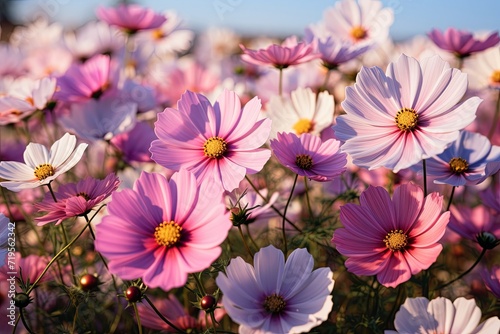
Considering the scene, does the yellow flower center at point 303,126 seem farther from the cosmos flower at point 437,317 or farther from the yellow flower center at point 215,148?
the cosmos flower at point 437,317

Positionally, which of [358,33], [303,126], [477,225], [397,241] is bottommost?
[397,241]

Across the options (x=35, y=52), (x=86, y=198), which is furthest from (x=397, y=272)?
(x=35, y=52)

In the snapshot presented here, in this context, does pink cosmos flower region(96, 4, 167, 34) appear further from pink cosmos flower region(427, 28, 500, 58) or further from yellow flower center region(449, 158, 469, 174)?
yellow flower center region(449, 158, 469, 174)

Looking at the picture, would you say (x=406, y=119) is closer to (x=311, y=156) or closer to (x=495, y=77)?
(x=311, y=156)

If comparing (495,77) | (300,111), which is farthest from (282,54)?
(495,77)

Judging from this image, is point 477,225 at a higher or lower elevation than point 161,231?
higher

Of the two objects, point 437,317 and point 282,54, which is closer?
point 437,317

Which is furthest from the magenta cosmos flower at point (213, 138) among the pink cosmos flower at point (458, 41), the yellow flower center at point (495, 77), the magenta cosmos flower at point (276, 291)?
the yellow flower center at point (495, 77)
